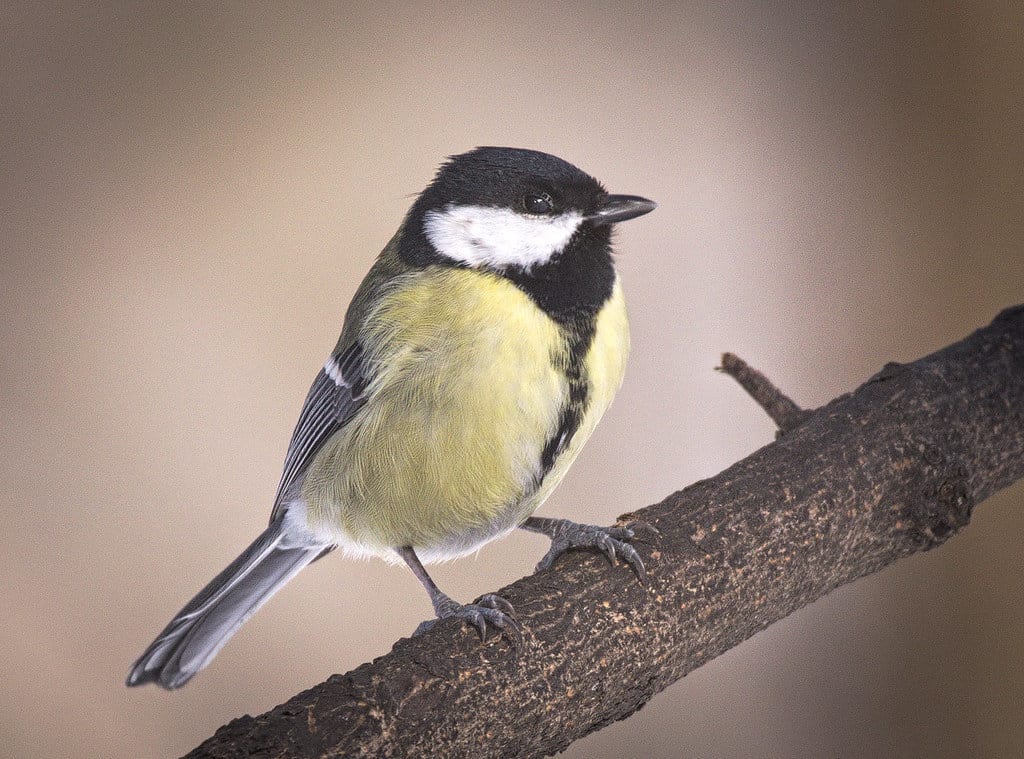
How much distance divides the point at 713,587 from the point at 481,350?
28cm

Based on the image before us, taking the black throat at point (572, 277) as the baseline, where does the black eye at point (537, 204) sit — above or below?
above

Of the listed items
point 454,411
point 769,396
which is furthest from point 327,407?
point 769,396

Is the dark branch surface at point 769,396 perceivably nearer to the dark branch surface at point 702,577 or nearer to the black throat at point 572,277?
the dark branch surface at point 702,577

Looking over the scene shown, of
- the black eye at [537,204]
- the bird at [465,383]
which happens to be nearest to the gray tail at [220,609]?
the bird at [465,383]

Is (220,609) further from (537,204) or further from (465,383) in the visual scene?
(537,204)

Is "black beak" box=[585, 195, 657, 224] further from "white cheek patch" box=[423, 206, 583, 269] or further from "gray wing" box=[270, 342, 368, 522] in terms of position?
"gray wing" box=[270, 342, 368, 522]

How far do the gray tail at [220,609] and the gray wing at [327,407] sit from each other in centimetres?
4

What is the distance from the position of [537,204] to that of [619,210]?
0.26ft

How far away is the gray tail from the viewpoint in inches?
40.1

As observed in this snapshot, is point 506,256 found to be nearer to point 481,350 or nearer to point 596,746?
point 481,350

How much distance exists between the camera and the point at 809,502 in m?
0.92

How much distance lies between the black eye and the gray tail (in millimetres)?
422

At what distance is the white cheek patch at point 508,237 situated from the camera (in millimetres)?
933

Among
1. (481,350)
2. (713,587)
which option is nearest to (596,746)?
(713,587)
